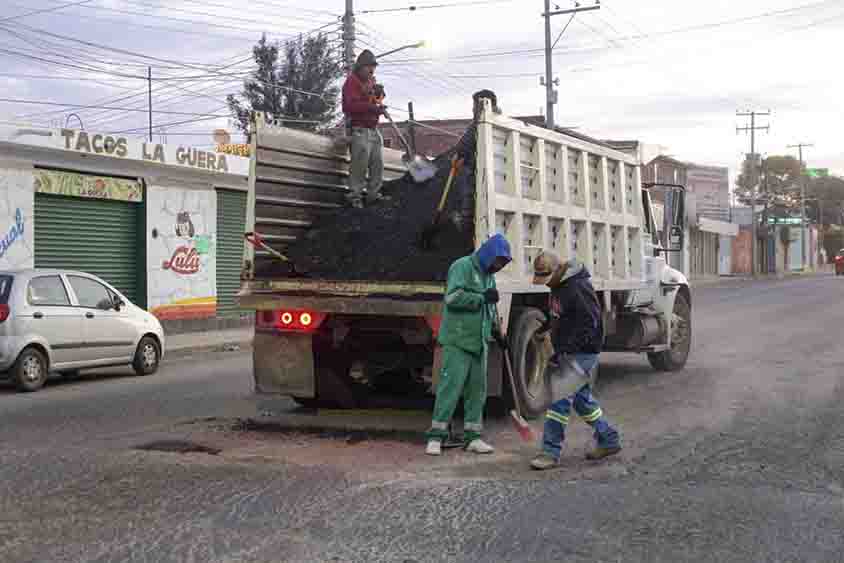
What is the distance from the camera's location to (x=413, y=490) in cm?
661

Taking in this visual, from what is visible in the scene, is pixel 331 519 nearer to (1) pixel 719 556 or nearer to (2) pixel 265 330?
(1) pixel 719 556

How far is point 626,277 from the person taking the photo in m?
11.9

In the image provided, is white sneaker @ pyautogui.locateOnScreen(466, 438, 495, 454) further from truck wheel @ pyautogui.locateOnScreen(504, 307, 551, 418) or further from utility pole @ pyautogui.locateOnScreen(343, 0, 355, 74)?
utility pole @ pyautogui.locateOnScreen(343, 0, 355, 74)

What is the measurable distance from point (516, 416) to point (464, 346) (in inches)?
31.8

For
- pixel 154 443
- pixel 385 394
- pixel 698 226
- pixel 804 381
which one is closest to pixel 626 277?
pixel 804 381

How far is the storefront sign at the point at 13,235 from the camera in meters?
17.7

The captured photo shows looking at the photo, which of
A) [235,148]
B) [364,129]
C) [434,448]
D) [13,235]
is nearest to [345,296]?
[434,448]

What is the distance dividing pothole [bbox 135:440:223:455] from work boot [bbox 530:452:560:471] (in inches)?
96.8

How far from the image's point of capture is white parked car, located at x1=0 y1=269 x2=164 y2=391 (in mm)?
12109

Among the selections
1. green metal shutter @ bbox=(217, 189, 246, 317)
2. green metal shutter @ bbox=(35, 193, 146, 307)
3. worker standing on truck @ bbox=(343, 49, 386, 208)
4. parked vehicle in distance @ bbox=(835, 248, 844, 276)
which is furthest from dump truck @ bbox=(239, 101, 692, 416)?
parked vehicle in distance @ bbox=(835, 248, 844, 276)

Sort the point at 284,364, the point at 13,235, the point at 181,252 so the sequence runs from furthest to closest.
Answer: the point at 181,252
the point at 13,235
the point at 284,364

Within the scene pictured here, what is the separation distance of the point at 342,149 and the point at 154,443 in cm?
387

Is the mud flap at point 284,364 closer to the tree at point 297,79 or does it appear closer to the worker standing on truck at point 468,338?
the worker standing on truck at point 468,338

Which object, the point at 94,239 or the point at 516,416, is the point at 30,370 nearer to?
the point at 516,416
